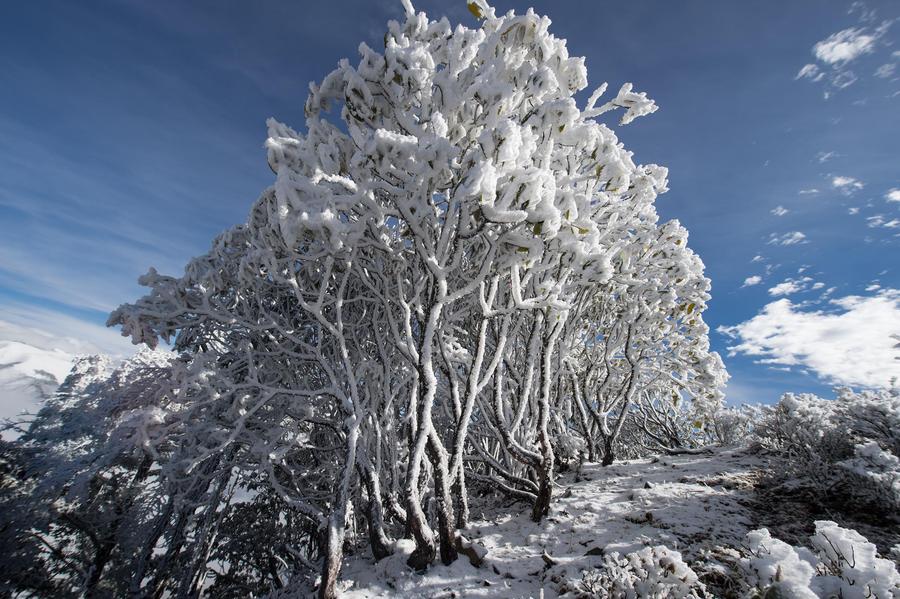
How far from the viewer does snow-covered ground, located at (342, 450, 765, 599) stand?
4383 millimetres

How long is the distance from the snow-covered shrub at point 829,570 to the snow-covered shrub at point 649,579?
55cm

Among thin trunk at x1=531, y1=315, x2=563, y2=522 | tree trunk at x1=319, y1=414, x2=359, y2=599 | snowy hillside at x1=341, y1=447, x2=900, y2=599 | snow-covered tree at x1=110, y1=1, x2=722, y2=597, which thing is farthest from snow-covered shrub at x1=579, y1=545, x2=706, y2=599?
tree trunk at x1=319, y1=414, x2=359, y2=599

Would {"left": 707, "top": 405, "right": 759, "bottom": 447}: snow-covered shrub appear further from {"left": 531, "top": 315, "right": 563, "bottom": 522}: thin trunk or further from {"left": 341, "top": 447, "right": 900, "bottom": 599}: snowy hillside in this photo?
{"left": 531, "top": 315, "right": 563, "bottom": 522}: thin trunk

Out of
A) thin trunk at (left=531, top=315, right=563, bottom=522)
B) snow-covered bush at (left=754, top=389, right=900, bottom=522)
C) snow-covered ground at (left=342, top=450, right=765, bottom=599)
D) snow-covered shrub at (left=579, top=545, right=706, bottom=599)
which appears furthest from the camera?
thin trunk at (left=531, top=315, right=563, bottom=522)

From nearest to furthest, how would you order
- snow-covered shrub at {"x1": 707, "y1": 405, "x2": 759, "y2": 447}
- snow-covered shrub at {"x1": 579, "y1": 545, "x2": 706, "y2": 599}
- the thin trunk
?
snow-covered shrub at {"x1": 579, "y1": 545, "x2": 706, "y2": 599}
the thin trunk
snow-covered shrub at {"x1": 707, "y1": 405, "x2": 759, "y2": 447}

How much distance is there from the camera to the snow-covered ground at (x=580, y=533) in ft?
14.4

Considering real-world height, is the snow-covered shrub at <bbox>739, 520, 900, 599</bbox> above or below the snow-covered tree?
below

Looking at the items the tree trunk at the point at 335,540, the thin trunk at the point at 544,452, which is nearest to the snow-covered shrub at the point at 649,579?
the thin trunk at the point at 544,452

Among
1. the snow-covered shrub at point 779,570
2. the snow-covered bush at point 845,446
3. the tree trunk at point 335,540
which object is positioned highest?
the snow-covered bush at point 845,446

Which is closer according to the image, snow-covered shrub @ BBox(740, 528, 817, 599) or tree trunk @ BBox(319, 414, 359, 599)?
snow-covered shrub @ BBox(740, 528, 817, 599)

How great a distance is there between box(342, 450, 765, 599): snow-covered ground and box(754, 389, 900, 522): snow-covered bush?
2.79ft

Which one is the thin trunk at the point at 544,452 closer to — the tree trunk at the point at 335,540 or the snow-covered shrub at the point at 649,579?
the snow-covered shrub at the point at 649,579

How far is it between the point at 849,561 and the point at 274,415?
32.0ft

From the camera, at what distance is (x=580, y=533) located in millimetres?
5289
